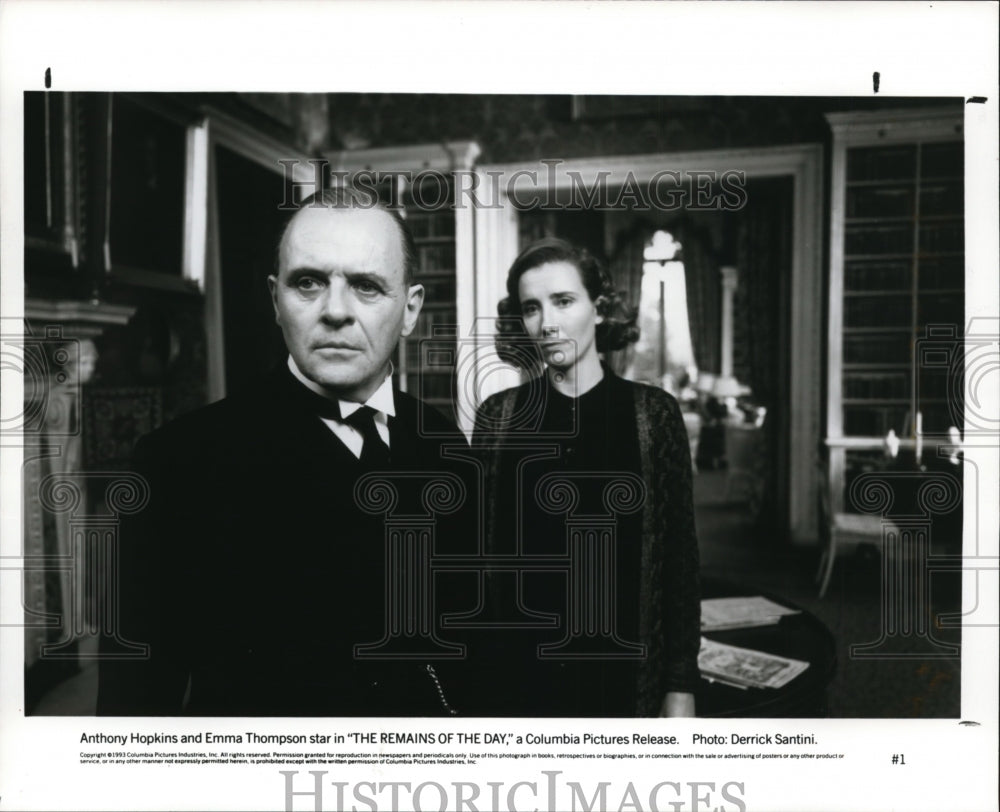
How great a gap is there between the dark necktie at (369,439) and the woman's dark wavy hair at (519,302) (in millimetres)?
283

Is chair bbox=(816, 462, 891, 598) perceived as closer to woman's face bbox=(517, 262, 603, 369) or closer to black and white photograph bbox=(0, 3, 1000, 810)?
black and white photograph bbox=(0, 3, 1000, 810)

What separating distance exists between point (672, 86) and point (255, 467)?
1111mm

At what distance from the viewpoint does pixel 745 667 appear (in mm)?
1175

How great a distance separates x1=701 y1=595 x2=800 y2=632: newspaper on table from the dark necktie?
2.43ft

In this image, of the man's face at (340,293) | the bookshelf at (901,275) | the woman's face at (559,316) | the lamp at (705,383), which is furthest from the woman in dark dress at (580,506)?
the bookshelf at (901,275)

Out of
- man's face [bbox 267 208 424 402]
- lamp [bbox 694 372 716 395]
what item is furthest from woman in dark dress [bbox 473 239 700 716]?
man's face [bbox 267 208 424 402]

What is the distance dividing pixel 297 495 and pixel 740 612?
36.8 inches

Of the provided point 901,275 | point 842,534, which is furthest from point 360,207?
point 842,534

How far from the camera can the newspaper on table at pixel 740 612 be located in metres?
1.31

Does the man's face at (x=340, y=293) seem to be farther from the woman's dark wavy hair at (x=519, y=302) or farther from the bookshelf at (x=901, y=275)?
the bookshelf at (x=901, y=275)

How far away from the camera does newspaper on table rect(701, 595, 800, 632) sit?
1.31 meters

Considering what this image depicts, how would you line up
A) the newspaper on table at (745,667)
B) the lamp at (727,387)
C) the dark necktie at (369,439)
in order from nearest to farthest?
the newspaper on table at (745,667)
the dark necktie at (369,439)
the lamp at (727,387)

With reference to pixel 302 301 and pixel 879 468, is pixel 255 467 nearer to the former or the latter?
pixel 302 301

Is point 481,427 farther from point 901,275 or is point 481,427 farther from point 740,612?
point 901,275
